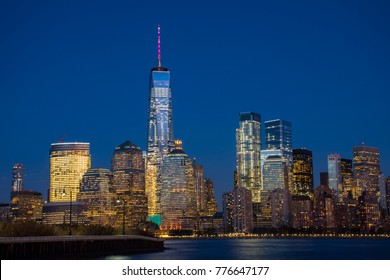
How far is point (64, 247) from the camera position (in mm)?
62312

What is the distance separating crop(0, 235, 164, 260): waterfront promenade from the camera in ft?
163

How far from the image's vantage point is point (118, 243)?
85375mm

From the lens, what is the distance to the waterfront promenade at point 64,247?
49.7 meters
